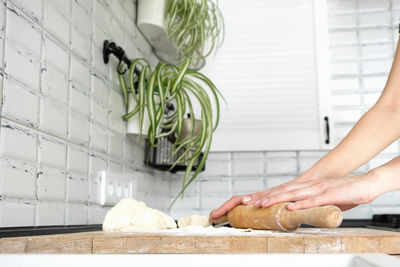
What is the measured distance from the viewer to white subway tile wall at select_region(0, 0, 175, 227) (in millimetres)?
980

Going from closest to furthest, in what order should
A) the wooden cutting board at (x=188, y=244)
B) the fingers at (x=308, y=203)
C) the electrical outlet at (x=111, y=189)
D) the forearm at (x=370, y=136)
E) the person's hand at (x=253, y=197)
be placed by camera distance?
the wooden cutting board at (x=188, y=244) → the fingers at (x=308, y=203) → the person's hand at (x=253, y=197) → the forearm at (x=370, y=136) → the electrical outlet at (x=111, y=189)

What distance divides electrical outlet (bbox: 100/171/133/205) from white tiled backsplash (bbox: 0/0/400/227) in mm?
27

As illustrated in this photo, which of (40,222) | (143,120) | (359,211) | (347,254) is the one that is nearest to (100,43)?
(143,120)

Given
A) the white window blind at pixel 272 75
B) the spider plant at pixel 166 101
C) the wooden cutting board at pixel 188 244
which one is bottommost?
the wooden cutting board at pixel 188 244

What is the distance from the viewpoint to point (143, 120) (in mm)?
1729

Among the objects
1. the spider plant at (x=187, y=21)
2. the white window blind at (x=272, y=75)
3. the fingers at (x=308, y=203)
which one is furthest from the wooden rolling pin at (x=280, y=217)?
the white window blind at (x=272, y=75)

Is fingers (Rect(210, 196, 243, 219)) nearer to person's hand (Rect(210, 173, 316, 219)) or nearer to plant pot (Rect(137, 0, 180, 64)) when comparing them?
person's hand (Rect(210, 173, 316, 219))

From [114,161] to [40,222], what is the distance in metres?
0.56

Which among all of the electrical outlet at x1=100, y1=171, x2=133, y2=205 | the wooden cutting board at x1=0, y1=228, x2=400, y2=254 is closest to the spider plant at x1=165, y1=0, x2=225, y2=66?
the electrical outlet at x1=100, y1=171, x2=133, y2=205

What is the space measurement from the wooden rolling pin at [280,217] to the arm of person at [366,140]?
0.05m

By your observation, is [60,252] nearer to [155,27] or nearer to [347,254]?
[347,254]

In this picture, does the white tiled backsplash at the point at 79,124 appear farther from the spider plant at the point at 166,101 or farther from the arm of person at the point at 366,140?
the arm of person at the point at 366,140

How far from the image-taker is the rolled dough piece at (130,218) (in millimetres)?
1056

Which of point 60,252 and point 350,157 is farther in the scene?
point 350,157
